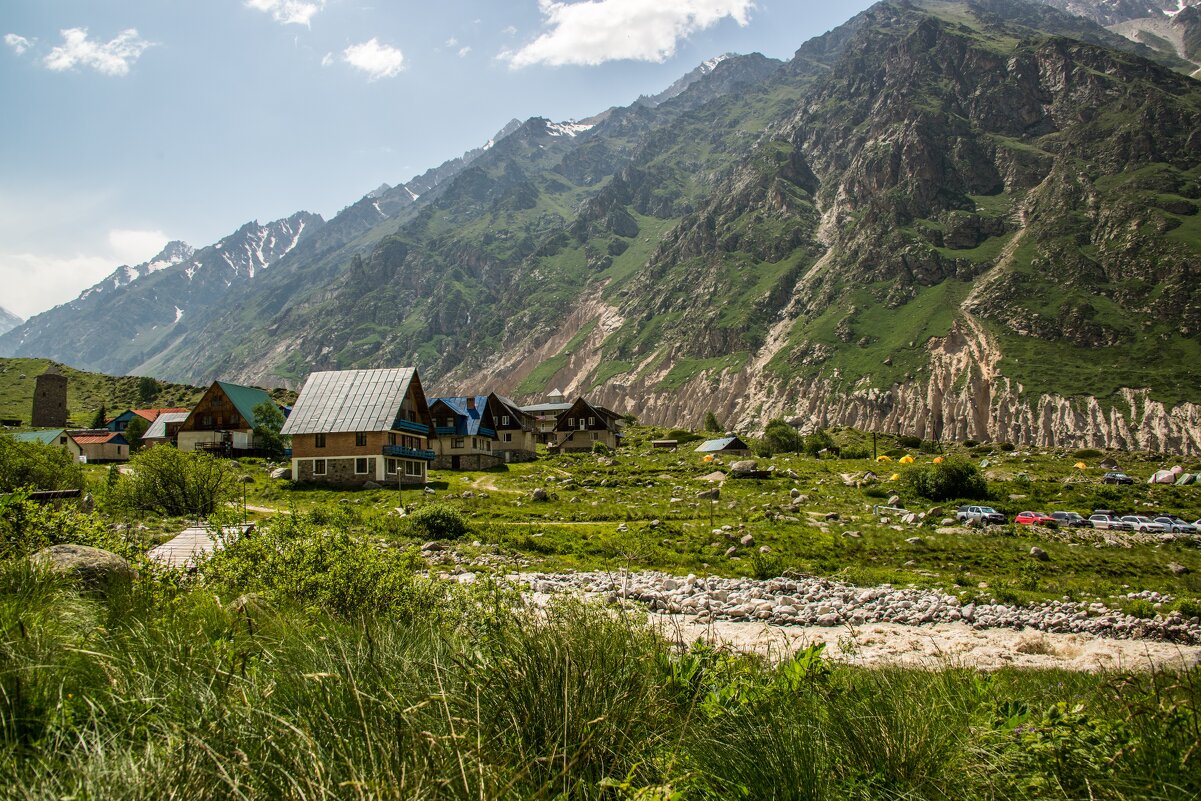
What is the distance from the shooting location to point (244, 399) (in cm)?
7531

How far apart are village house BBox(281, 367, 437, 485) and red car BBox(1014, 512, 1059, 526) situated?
42.2 metres

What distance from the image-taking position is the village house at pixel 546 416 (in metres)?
116

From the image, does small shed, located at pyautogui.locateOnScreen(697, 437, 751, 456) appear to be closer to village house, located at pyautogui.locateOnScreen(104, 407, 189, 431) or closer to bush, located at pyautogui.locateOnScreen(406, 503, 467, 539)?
bush, located at pyautogui.locateOnScreen(406, 503, 467, 539)

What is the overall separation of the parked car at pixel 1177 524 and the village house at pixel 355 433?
5061cm

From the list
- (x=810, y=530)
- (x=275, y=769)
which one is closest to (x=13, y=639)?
(x=275, y=769)

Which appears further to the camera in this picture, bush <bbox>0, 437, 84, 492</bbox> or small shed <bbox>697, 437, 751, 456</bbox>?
small shed <bbox>697, 437, 751, 456</bbox>

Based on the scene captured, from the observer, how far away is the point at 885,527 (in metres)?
36.3

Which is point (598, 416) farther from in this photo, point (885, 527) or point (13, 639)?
point (13, 639)

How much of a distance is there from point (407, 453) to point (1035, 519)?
45.0 m

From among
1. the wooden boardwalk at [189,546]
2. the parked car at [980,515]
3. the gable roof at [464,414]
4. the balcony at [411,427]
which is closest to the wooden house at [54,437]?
the balcony at [411,427]

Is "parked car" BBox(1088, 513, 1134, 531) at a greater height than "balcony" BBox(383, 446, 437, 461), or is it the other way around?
"balcony" BBox(383, 446, 437, 461)

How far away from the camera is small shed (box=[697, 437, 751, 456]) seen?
262ft

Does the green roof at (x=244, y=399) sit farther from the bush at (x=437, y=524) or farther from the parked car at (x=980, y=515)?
the parked car at (x=980, y=515)

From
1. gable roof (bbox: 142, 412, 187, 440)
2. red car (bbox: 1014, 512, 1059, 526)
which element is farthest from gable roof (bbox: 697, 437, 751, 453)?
gable roof (bbox: 142, 412, 187, 440)
